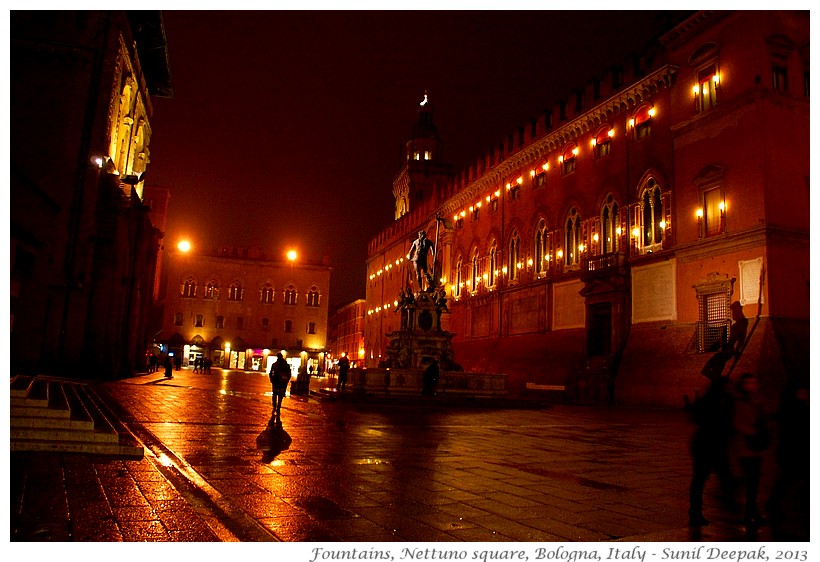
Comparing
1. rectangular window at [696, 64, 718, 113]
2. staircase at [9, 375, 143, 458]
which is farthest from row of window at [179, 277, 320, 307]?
staircase at [9, 375, 143, 458]

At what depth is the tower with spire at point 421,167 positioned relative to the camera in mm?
61656

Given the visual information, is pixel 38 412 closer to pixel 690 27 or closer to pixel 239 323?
pixel 690 27

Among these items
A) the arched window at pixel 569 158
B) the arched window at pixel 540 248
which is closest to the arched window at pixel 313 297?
the arched window at pixel 540 248

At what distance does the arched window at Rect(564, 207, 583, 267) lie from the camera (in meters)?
30.4

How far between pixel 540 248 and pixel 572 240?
289 centimetres

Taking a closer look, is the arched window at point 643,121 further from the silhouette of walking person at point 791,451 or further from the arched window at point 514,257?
the silhouette of walking person at point 791,451

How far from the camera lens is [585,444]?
35.4 ft

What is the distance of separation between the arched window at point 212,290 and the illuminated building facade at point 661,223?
37.8m

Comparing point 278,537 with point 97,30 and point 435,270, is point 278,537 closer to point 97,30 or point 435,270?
point 435,270

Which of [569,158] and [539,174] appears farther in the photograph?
[539,174]

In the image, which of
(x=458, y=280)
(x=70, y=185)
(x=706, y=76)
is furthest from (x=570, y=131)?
(x=70, y=185)

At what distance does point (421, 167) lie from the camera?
2458 inches

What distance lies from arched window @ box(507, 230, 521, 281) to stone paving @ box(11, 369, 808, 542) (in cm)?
2408

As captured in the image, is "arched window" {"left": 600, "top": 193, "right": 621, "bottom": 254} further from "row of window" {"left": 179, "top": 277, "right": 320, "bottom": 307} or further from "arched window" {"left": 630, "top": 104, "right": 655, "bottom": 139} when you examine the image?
"row of window" {"left": 179, "top": 277, "right": 320, "bottom": 307}
